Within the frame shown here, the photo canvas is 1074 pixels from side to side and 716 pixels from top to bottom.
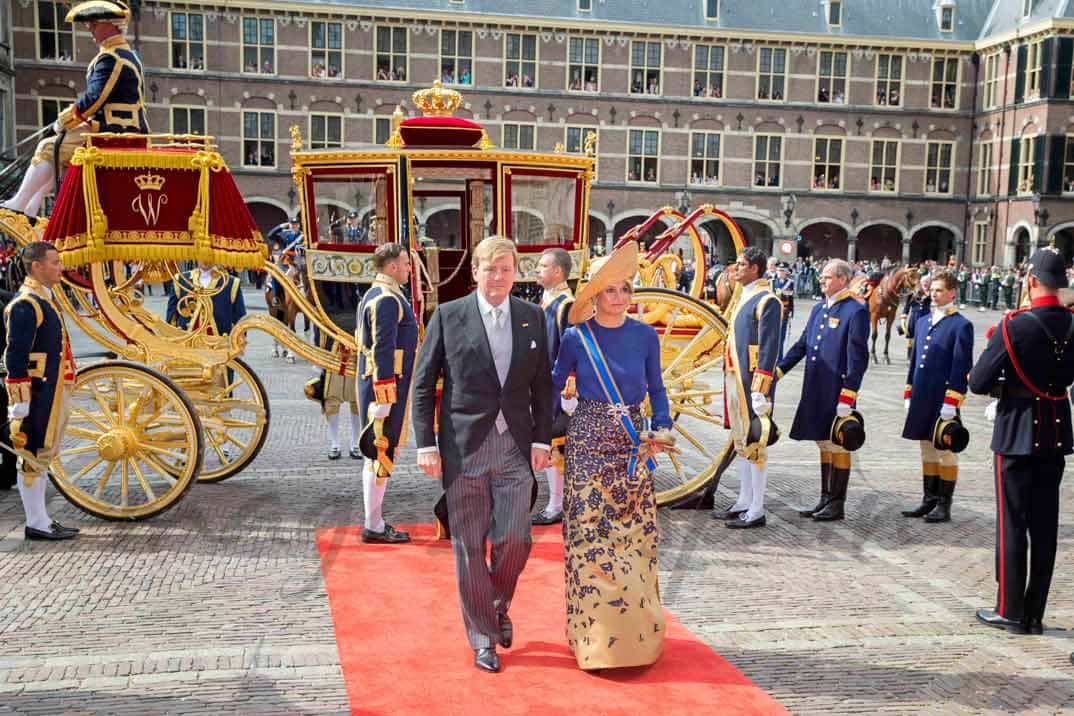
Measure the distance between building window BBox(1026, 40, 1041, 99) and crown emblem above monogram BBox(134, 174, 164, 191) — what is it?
1188 inches

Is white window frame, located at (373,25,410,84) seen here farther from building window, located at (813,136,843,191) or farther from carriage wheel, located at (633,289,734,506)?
carriage wheel, located at (633,289,734,506)

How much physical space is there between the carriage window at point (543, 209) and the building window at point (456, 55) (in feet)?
80.5

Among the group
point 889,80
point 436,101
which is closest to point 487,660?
point 436,101

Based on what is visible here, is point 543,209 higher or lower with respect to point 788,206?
lower

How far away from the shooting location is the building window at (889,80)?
3228cm

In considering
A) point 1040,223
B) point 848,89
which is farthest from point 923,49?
point 1040,223

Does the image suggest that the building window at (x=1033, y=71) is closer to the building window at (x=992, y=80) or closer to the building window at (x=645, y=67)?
the building window at (x=992, y=80)

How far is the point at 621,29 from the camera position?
30.7 metres

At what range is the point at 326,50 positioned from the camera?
29.7 metres

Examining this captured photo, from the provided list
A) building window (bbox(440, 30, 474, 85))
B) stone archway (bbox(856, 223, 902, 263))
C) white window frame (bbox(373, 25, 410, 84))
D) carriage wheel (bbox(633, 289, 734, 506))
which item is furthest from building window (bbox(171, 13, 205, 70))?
carriage wheel (bbox(633, 289, 734, 506))

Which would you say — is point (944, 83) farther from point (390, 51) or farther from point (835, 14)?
point (390, 51)

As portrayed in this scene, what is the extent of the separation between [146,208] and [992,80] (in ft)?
105

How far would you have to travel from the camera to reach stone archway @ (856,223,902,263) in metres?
35.5

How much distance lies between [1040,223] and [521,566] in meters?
30.7
